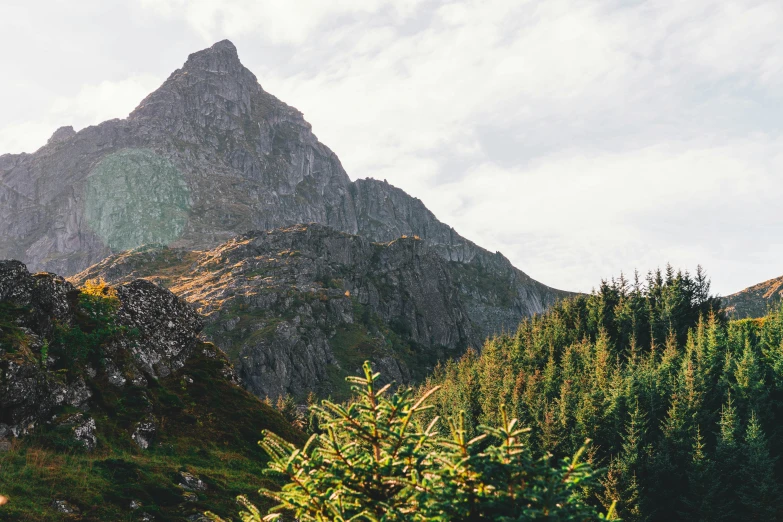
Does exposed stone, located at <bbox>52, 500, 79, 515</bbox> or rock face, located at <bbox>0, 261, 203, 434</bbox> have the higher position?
rock face, located at <bbox>0, 261, 203, 434</bbox>

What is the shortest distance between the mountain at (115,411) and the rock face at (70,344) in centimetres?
8

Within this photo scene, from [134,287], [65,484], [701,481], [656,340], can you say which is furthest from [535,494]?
[656,340]

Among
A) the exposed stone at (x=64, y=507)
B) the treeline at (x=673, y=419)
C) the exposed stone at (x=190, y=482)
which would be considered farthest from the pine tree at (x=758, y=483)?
the exposed stone at (x=64, y=507)

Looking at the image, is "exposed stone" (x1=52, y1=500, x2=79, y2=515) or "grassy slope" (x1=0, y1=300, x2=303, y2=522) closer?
"exposed stone" (x1=52, y1=500, x2=79, y2=515)

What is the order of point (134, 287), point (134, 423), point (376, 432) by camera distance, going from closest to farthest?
point (376, 432) < point (134, 423) < point (134, 287)

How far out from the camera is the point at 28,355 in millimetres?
28703

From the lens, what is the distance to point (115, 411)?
32.6 m

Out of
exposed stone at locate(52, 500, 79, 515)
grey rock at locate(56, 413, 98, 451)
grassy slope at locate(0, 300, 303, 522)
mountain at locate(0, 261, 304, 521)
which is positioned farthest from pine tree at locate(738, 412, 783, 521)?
grey rock at locate(56, 413, 98, 451)

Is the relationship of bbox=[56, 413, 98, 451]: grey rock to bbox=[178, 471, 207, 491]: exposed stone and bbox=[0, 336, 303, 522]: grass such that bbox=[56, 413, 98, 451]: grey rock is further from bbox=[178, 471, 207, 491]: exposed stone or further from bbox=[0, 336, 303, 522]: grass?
bbox=[178, 471, 207, 491]: exposed stone

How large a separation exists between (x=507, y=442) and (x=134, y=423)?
1295 inches

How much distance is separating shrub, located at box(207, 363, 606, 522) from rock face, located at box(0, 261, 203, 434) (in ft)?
85.3

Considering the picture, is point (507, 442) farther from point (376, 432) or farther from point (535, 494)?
point (376, 432)

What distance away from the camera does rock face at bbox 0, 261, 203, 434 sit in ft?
88.5

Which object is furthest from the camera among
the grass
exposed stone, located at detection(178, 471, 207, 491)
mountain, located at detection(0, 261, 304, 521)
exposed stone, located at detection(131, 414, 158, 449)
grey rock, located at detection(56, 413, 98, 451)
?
exposed stone, located at detection(131, 414, 158, 449)
